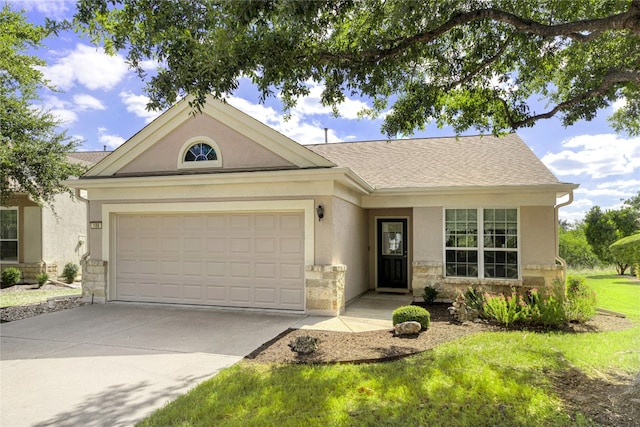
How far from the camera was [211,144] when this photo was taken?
9.39 meters

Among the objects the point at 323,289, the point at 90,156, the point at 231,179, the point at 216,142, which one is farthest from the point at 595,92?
the point at 90,156

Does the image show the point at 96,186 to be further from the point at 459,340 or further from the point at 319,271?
the point at 459,340

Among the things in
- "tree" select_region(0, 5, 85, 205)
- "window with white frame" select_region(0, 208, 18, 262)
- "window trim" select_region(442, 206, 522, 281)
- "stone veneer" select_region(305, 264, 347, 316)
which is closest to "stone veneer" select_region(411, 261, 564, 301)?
"window trim" select_region(442, 206, 522, 281)

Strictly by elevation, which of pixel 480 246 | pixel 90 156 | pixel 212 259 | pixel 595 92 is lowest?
pixel 212 259

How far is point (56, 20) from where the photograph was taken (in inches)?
244

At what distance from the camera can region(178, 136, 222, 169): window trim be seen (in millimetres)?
9336

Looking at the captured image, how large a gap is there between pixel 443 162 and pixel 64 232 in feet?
49.5

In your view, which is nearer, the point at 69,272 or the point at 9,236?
the point at 9,236

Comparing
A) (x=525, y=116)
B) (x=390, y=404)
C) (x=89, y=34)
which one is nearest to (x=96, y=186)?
(x=89, y=34)

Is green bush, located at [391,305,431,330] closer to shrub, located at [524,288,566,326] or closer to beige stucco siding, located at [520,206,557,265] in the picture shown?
shrub, located at [524,288,566,326]

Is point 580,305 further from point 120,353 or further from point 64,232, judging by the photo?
point 64,232

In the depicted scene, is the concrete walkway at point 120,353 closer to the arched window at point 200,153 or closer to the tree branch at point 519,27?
the arched window at point 200,153

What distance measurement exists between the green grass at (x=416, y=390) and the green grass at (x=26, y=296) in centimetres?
905

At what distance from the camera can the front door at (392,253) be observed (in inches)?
479
